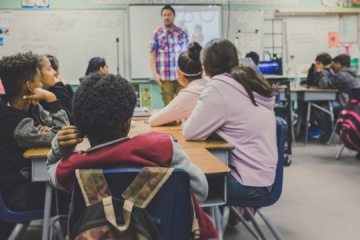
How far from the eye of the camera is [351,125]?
4250 mm

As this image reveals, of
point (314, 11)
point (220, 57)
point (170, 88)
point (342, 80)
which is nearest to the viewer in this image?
point (220, 57)

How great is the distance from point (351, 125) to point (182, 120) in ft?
7.61

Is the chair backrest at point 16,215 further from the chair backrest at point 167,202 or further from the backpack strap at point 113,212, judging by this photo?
the backpack strap at point 113,212

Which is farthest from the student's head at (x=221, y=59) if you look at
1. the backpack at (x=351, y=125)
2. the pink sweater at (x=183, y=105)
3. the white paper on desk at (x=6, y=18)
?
the white paper on desk at (x=6, y=18)

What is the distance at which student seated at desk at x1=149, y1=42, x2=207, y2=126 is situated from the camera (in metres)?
2.56

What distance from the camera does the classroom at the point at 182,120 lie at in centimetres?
115

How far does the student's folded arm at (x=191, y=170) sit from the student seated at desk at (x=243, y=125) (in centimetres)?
70

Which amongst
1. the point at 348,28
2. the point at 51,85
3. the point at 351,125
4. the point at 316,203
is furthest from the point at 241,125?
the point at 348,28

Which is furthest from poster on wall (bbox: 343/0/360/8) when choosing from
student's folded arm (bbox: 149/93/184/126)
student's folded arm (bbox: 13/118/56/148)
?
student's folded arm (bbox: 13/118/56/148)

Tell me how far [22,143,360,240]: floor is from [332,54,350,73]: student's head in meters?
1.48

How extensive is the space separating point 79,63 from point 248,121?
454 cm

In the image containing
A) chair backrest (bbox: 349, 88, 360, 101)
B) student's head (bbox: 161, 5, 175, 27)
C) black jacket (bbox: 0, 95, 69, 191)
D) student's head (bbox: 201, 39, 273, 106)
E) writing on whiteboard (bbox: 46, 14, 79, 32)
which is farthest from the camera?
Result: writing on whiteboard (bbox: 46, 14, 79, 32)

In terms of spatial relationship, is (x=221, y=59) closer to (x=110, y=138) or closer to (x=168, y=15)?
(x=110, y=138)

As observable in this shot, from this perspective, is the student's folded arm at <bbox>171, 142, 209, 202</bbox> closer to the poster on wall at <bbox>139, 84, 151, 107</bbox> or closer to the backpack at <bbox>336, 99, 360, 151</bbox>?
the backpack at <bbox>336, 99, 360, 151</bbox>
